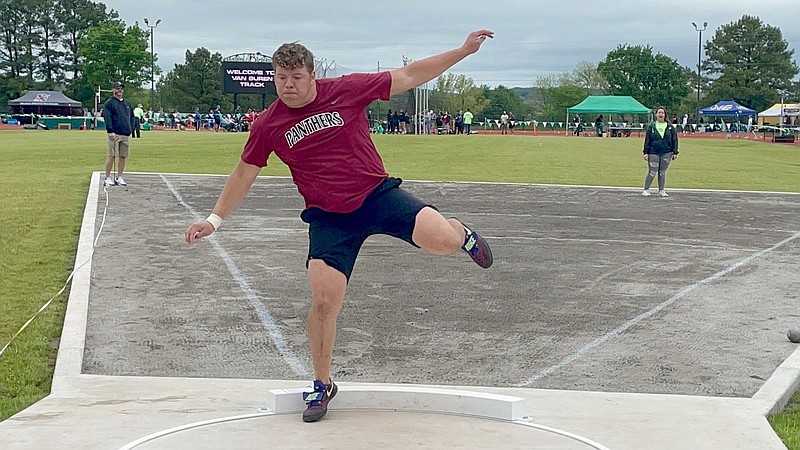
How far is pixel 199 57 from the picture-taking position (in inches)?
4791

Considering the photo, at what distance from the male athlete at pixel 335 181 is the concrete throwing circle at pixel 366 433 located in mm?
206

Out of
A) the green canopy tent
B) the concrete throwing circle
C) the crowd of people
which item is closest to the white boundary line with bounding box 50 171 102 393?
the concrete throwing circle

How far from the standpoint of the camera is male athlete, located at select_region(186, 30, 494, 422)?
5621mm

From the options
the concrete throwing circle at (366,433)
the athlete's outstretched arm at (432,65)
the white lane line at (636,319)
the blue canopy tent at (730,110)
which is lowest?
the white lane line at (636,319)

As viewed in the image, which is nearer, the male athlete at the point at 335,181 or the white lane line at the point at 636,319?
the male athlete at the point at 335,181

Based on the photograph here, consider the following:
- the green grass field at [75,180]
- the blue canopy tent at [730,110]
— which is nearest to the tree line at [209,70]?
the blue canopy tent at [730,110]

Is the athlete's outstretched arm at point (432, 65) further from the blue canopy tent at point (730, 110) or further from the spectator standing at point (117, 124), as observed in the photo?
the blue canopy tent at point (730, 110)

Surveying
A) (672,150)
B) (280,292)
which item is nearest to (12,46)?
(672,150)

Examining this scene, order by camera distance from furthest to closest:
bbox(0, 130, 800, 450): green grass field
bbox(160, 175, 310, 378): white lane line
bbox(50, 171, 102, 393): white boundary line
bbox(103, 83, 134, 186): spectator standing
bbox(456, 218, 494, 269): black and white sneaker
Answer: bbox(103, 83, 134, 186): spectator standing < bbox(0, 130, 800, 450): green grass field < bbox(160, 175, 310, 378): white lane line < bbox(50, 171, 102, 393): white boundary line < bbox(456, 218, 494, 269): black and white sneaker

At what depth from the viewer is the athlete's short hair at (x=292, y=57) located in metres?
5.45

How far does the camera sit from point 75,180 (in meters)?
22.5

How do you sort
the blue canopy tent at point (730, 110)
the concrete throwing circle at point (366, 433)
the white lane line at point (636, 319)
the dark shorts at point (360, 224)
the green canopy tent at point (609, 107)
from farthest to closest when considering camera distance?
the blue canopy tent at point (730, 110)
the green canopy tent at point (609, 107)
the white lane line at point (636, 319)
the dark shorts at point (360, 224)
the concrete throwing circle at point (366, 433)

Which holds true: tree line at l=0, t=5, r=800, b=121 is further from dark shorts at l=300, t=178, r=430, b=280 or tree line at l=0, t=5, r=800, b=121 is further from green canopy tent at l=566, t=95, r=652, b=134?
dark shorts at l=300, t=178, r=430, b=280

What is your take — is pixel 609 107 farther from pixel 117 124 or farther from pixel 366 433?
pixel 366 433
